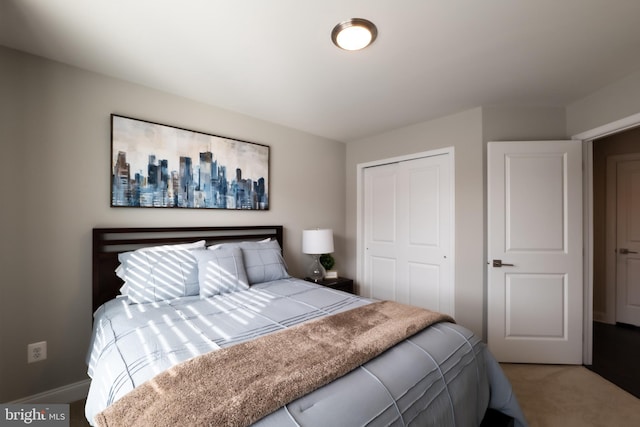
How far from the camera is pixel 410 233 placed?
3.25m

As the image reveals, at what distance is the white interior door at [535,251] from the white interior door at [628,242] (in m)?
1.57

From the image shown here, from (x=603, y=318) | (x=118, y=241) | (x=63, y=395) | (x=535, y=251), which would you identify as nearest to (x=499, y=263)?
(x=535, y=251)

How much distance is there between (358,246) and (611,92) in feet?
9.22

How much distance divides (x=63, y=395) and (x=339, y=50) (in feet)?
9.97

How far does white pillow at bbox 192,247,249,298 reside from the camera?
2.01 metres

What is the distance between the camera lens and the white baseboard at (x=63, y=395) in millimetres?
1800

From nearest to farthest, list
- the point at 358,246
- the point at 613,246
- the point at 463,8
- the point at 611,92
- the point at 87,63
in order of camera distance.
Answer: the point at 463,8
the point at 87,63
the point at 611,92
the point at 613,246
the point at 358,246

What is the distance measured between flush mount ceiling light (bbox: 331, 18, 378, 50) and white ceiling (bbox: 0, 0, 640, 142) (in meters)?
0.04

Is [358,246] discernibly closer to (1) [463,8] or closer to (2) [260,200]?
(2) [260,200]

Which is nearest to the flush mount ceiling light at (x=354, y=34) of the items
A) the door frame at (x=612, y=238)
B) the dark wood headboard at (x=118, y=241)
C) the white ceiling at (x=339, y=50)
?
the white ceiling at (x=339, y=50)

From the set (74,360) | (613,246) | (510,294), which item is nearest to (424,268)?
(510,294)

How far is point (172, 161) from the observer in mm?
2363

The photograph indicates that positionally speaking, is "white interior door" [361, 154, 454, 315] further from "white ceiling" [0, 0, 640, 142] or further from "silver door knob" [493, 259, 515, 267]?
"white ceiling" [0, 0, 640, 142]

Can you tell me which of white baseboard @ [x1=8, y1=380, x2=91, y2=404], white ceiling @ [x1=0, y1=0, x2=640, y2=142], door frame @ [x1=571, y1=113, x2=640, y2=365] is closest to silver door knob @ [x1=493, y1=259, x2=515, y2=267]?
door frame @ [x1=571, y1=113, x2=640, y2=365]
